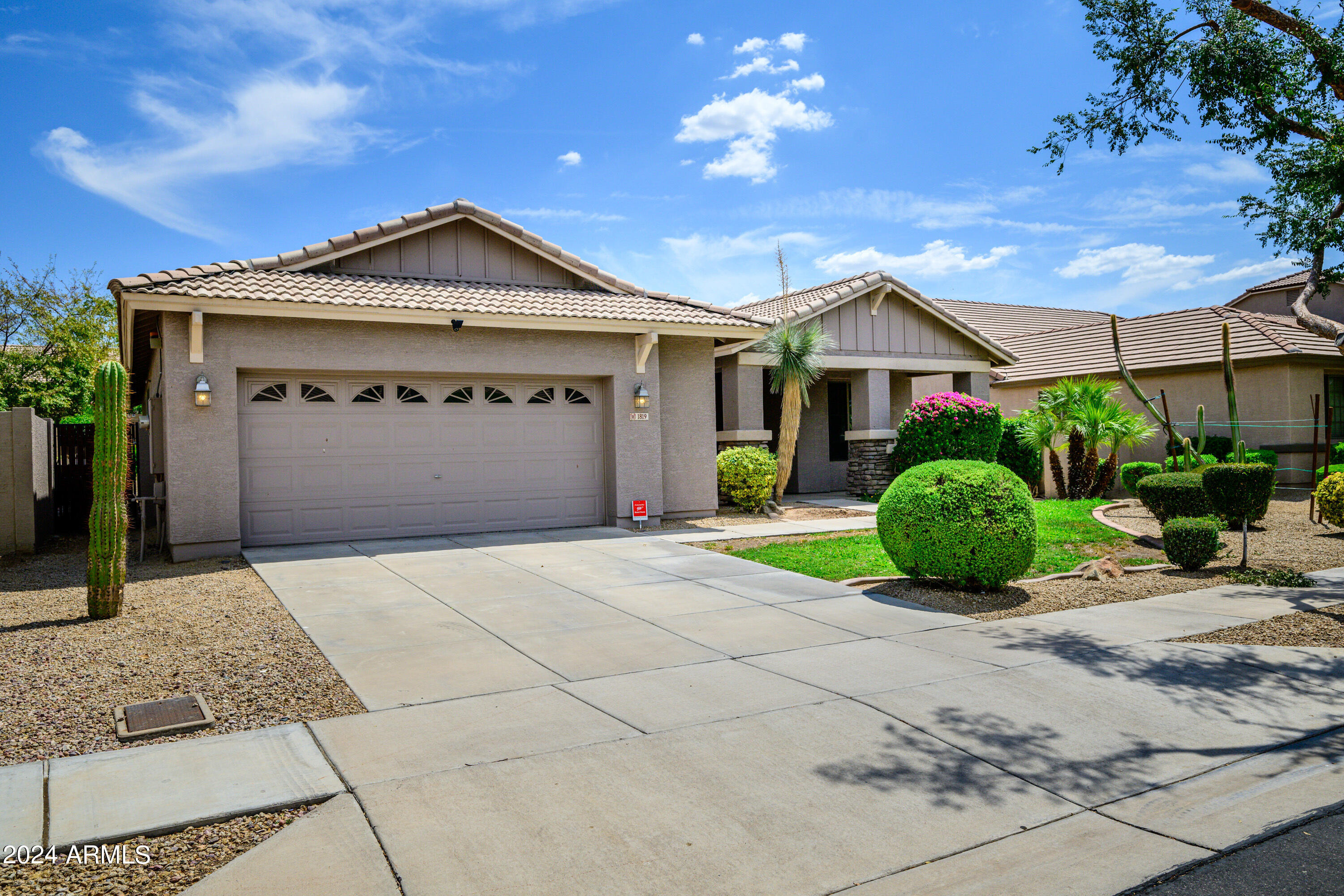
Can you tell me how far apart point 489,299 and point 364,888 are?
10.3 meters

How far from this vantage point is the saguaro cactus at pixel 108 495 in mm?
7133

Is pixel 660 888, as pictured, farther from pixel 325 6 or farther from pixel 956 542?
pixel 325 6

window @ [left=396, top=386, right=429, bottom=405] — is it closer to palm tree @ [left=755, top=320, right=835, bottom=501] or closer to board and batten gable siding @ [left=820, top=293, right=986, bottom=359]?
palm tree @ [left=755, top=320, right=835, bottom=501]

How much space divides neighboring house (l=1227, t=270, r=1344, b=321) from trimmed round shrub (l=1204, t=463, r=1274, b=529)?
15.6 metres

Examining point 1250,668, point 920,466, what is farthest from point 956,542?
point 1250,668

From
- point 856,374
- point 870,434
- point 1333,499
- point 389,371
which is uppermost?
point 856,374

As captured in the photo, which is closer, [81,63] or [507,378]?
[507,378]

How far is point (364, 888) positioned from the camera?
9.82 ft

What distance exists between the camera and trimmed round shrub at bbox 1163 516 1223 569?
368 inches

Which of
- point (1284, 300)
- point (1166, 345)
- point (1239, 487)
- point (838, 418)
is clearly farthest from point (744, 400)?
point (1284, 300)

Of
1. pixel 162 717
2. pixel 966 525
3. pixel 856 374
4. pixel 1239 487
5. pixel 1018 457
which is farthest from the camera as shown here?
pixel 856 374

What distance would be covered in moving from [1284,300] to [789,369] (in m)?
20.6

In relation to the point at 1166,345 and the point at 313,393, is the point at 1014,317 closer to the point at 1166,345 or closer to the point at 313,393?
the point at 1166,345

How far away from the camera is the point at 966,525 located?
25.7 ft
